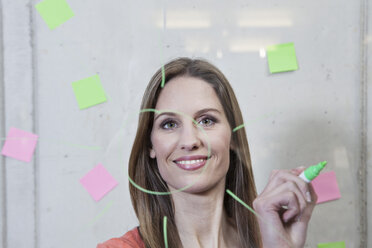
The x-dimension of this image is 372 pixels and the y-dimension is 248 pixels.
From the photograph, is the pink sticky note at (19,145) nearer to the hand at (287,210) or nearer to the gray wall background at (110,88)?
the gray wall background at (110,88)

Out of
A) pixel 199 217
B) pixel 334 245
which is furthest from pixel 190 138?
pixel 334 245

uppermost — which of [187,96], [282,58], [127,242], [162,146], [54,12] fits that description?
[54,12]

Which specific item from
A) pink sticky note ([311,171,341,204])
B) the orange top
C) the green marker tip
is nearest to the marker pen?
the green marker tip

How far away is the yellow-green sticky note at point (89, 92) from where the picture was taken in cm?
104

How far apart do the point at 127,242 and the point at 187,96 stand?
0.37 meters

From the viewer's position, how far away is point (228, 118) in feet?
3.24

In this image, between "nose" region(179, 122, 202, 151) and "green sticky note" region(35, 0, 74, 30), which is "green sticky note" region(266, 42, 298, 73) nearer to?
"nose" region(179, 122, 202, 151)

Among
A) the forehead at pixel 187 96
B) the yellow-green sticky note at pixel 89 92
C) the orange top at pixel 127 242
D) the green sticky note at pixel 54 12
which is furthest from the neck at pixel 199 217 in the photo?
the green sticky note at pixel 54 12

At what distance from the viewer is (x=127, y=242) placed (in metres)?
0.90

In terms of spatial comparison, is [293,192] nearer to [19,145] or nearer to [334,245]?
[334,245]

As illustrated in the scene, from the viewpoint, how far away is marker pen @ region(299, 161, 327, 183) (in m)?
0.85

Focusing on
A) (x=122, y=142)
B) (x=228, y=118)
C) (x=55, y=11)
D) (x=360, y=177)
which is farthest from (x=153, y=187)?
(x=360, y=177)

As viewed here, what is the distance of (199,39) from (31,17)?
45 centimetres

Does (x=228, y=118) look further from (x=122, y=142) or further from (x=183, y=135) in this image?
(x=122, y=142)
